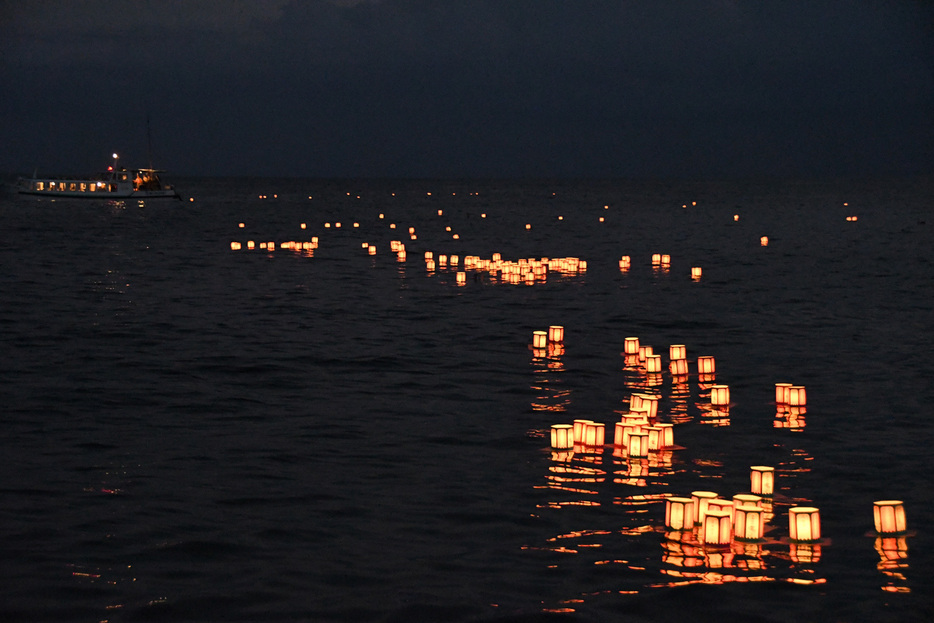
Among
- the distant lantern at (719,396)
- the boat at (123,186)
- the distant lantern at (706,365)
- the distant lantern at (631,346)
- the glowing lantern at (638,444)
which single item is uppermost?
the boat at (123,186)

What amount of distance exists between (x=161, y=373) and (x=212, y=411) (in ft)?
13.4

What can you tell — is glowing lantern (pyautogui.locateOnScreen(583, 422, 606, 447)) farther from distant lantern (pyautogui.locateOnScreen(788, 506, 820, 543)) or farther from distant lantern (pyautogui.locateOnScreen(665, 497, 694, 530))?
distant lantern (pyautogui.locateOnScreen(788, 506, 820, 543))

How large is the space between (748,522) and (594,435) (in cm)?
443

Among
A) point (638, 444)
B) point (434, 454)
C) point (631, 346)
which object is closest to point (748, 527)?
point (638, 444)

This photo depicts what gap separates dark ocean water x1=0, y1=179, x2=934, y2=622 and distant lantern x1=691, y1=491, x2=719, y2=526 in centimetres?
42

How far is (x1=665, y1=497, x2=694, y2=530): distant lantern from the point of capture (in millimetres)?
12719

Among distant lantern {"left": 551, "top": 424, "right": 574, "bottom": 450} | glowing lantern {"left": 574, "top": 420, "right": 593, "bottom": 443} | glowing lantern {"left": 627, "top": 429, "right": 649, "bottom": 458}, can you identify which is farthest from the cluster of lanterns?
glowing lantern {"left": 574, "top": 420, "right": 593, "bottom": 443}

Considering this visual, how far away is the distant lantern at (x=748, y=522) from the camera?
1241 cm

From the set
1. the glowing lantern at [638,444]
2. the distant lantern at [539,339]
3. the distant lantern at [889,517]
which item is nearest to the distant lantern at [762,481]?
the distant lantern at [889,517]

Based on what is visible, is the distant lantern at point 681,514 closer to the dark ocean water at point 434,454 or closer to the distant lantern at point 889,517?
the dark ocean water at point 434,454

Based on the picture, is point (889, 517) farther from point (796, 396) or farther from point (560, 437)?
point (796, 396)

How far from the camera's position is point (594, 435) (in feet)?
54.7

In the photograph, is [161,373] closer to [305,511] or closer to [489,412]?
[489,412]

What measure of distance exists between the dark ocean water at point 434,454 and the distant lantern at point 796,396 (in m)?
0.61
